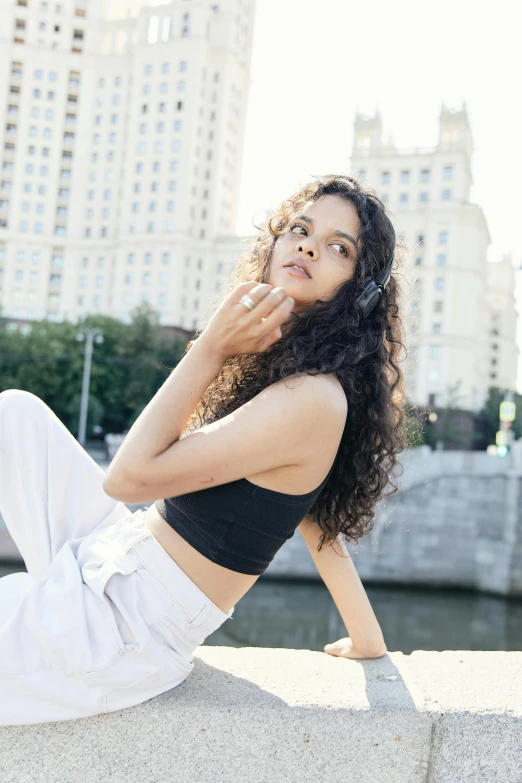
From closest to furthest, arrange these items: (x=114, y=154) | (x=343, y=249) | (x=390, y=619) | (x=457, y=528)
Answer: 1. (x=343, y=249)
2. (x=390, y=619)
3. (x=457, y=528)
4. (x=114, y=154)

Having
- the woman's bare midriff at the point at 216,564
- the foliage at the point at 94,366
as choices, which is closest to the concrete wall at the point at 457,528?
the foliage at the point at 94,366

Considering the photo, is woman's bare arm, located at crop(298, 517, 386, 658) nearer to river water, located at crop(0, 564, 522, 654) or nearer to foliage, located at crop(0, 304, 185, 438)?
river water, located at crop(0, 564, 522, 654)

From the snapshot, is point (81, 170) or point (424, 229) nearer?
point (424, 229)

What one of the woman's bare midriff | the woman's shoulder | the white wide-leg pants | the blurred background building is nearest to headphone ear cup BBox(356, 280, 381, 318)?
the woman's shoulder

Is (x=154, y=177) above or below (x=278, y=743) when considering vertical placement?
above

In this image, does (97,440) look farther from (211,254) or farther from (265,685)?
(265,685)

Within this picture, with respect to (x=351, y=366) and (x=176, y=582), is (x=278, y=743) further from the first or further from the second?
(x=351, y=366)

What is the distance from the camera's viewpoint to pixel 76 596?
160 centimetres

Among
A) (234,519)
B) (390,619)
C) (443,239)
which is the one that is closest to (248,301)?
(234,519)

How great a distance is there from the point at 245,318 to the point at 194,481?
372 millimetres

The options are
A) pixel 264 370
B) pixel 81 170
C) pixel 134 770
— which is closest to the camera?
pixel 134 770

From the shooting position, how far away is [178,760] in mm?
1522

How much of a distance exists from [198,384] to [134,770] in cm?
78

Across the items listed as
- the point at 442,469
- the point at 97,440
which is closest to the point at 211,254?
the point at 97,440
